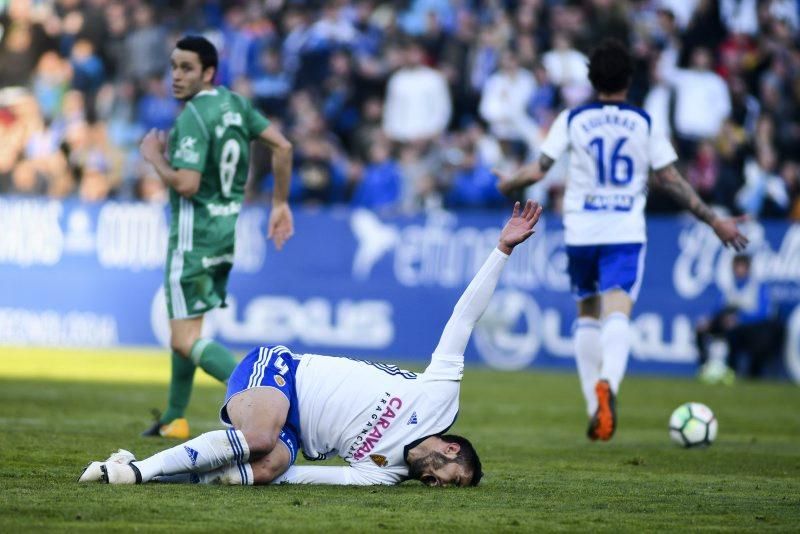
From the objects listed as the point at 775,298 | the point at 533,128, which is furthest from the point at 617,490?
the point at 533,128

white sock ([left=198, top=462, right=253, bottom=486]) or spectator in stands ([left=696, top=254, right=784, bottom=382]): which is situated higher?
spectator in stands ([left=696, top=254, right=784, bottom=382])

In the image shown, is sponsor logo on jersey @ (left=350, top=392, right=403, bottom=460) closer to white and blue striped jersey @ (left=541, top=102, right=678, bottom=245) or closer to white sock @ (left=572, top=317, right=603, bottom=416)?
white and blue striped jersey @ (left=541, top=102, right=678, bottom=245)

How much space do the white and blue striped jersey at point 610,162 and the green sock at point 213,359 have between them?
267 centimetres

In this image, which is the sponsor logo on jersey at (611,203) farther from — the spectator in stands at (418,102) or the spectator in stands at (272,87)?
the spectator in stands at (272,87)

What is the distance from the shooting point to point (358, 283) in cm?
1947

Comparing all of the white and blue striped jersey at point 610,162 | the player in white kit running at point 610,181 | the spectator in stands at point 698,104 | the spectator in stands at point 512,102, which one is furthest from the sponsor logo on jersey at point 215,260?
the spectator in stands at point 698,104

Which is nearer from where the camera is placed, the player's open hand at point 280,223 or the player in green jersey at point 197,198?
the player in green jersey at point 197,198

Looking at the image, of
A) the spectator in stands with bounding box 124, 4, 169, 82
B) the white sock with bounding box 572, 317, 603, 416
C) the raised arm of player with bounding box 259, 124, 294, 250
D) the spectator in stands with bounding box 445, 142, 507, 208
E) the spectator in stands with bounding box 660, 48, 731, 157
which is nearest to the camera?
the raised arm of player with bounding box 259, 124, 294, 250

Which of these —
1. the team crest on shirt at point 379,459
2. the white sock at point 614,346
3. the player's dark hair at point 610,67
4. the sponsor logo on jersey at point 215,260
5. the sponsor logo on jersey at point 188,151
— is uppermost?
the player's dark hair at point 610,67

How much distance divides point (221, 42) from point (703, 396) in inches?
460

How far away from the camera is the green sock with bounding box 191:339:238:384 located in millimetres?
9109

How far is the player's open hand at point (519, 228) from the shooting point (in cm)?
685

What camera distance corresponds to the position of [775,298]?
715 inches

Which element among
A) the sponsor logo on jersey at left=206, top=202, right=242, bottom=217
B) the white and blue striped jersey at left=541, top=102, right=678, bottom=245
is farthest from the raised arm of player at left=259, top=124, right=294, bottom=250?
the white and blue striped jersey at left=541, top=102, right=678, bottom=245
